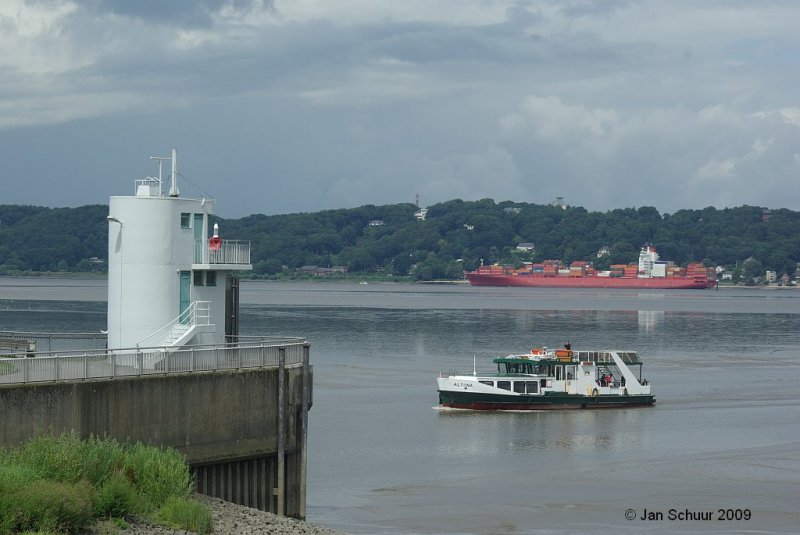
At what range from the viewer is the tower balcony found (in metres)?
32.5

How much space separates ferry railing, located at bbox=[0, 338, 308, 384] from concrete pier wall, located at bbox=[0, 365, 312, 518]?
436 millimetres

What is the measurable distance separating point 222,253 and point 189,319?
1992 mm

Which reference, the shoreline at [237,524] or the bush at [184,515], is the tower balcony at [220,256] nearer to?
the shoreline at [237,524]

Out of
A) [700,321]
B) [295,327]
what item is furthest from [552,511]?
[700,321]

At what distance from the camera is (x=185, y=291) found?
106 ft

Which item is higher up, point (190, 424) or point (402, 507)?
point (190, 424)

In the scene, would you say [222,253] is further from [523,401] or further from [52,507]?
[523,401]

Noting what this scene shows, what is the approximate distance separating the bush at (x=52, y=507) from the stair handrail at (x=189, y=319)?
32.0ft

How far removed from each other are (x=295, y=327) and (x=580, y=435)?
7207 cm

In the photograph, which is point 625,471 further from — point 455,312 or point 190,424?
point 455,312

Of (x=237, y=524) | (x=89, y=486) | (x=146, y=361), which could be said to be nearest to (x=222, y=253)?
(x=146, y=361)

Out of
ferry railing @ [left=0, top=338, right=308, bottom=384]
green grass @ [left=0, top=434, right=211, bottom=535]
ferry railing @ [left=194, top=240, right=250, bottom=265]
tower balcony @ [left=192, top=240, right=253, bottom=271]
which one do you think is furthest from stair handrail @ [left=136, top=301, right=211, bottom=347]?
green grass @ [left=0, top=434, right=211, bottom=535]

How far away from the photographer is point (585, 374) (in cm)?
6469

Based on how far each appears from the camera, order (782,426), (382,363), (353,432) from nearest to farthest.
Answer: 1. (353,432)
2. (782,426)
3. (382,363)
